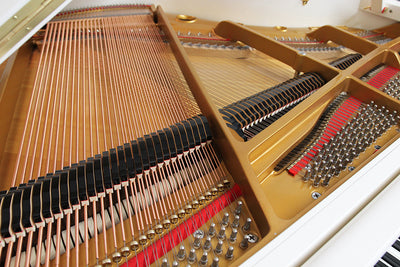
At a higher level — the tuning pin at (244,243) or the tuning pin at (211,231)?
the tuning pin at (211,231)

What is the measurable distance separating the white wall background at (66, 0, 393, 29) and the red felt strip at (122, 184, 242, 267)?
211 cm

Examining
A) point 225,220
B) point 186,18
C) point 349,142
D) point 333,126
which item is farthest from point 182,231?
point 186,18

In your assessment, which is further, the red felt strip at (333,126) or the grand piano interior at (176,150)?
the red felt strip at (333,126)

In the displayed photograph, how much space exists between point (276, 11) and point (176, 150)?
258 cm

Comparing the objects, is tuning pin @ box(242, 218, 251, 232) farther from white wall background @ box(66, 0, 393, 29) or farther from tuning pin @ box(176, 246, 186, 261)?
white wall background @ box(66, 0, 393, 29)

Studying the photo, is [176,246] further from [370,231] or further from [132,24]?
[132,24]

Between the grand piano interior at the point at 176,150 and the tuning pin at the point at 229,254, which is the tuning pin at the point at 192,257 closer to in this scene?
the grand piano interior at the point at 176,150

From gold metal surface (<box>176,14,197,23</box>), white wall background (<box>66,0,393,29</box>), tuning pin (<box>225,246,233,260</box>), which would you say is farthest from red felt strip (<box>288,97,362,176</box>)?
gold metal surface (<box>176,14,197,23</box>)

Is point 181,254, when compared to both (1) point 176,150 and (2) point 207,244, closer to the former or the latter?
(2) point 207,244

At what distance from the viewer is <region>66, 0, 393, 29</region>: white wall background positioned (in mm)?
2955

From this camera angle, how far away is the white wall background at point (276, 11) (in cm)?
296

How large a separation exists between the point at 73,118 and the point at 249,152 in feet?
3.45

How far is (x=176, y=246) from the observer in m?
1.25

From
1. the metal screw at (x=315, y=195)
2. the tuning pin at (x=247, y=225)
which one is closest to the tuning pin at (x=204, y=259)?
the tuning pin at (x=247, y=225)
